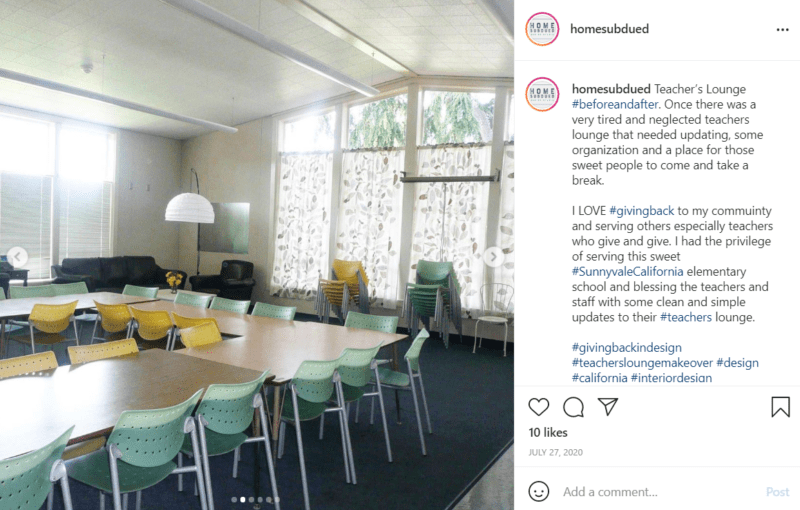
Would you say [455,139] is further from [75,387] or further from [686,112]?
[686,112]

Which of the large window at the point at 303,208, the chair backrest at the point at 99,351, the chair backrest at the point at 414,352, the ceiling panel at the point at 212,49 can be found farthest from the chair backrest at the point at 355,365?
the large window at the point at 303,208

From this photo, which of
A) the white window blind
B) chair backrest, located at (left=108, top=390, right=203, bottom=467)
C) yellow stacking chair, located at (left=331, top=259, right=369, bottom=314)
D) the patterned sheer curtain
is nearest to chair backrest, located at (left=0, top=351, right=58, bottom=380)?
chair backrest, located at (left=108, top=390, right=203, bottom=467)

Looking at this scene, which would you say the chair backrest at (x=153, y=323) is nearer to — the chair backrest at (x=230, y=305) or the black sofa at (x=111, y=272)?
the chair backrest at (x=230, y=305)

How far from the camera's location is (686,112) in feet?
3.23

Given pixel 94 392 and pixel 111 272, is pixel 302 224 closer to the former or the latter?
pixel 111 272

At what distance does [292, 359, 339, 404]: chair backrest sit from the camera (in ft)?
9.87

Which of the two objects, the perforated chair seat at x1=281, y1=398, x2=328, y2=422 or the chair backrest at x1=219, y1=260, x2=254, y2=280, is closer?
the perforated chair seat at x1=281, y1=398, x2=328, y2=422

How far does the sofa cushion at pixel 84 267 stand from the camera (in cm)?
902

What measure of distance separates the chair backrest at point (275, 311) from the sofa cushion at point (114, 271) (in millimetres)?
5664

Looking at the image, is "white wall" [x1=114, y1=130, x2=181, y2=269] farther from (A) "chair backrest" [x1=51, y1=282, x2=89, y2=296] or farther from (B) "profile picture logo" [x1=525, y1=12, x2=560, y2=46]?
(B) "profile picture logo" [x1=525, y1=12, x2=560, y2=46]

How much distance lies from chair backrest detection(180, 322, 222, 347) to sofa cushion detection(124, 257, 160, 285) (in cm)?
683

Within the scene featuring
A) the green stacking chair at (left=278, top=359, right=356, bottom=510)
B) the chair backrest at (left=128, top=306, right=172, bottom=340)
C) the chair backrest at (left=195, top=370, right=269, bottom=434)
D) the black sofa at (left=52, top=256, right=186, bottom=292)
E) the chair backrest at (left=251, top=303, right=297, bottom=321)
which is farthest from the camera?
the black sofa at (left=52, top=256, right=186, bottom=292)

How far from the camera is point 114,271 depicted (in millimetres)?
9672

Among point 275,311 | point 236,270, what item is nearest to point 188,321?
point 275,311
